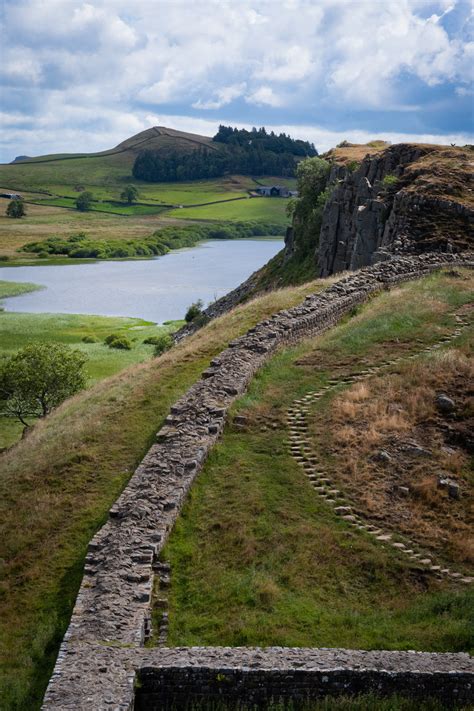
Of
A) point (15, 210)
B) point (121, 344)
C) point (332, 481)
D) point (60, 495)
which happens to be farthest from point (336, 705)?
point (15, 210)

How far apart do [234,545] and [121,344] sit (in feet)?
171

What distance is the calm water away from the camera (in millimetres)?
89188

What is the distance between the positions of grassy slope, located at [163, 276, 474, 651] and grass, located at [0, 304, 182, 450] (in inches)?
1442

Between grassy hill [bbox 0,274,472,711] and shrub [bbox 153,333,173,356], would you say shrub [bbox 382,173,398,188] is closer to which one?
shrub [bbox 153,333,173,356]

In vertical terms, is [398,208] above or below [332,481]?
above

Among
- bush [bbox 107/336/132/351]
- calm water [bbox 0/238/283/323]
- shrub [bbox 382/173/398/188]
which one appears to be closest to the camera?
shrub [bbox 382/173/398/188]

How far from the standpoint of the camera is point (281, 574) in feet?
49.4

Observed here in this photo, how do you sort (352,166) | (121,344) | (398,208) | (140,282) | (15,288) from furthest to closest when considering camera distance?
(140,282)
(15,288)
(352,166)
(121,344)
(398,208)

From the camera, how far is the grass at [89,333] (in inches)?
2406

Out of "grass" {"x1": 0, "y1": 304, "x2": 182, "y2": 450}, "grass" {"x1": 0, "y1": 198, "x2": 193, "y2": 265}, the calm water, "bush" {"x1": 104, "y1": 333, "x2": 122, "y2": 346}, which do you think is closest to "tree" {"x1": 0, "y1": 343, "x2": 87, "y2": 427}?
"grass" {"x1": 0, "y1": 304, "x2": 182, "y2": 450}

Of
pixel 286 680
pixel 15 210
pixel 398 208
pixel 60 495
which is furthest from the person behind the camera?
pixel 15 210

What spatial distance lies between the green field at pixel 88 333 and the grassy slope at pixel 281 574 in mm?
37350

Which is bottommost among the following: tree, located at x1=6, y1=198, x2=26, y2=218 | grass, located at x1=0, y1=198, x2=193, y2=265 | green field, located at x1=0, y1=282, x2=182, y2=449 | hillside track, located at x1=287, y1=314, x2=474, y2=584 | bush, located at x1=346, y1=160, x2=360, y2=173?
green field, located at x1=0, y1=282, x2=182, y2=449

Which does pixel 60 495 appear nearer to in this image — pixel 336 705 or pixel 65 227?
pixel 336 705
